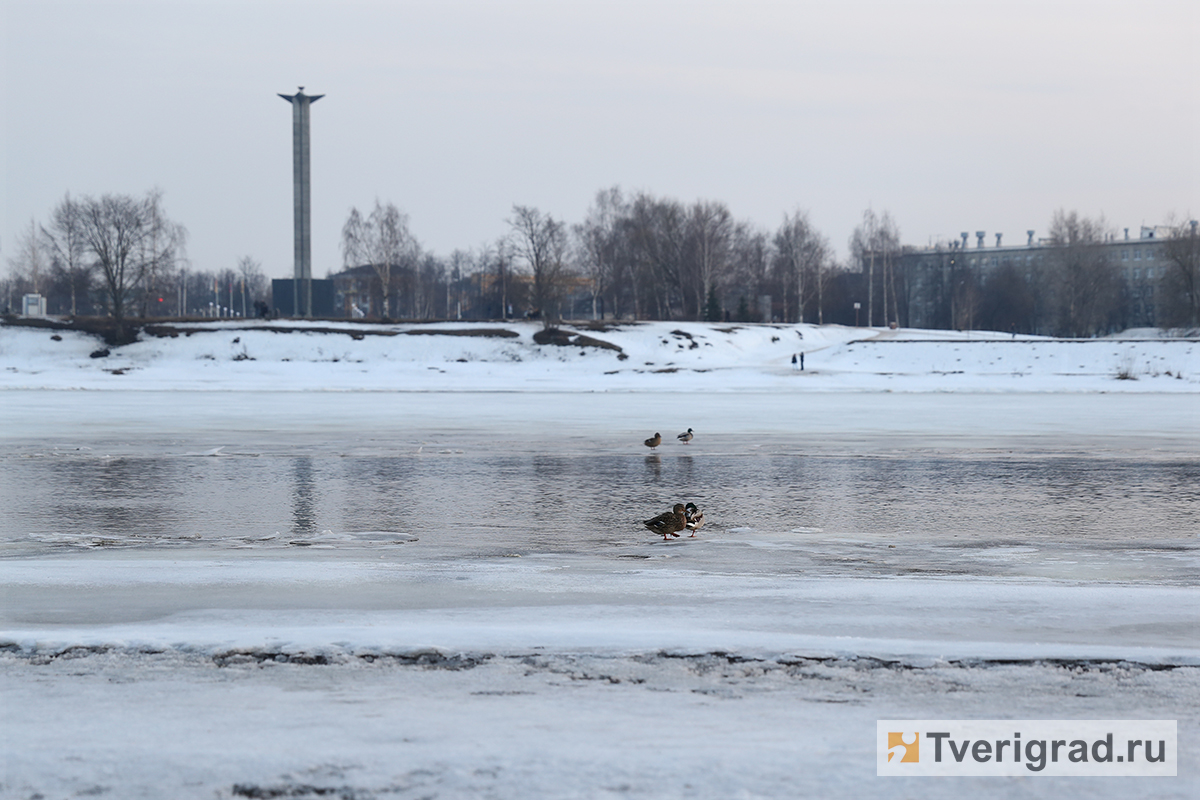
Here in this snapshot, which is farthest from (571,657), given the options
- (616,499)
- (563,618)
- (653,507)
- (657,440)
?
(657,440)

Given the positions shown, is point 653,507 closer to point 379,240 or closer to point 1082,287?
A: point 379,240

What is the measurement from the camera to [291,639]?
5.80m

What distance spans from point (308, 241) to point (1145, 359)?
47891mm

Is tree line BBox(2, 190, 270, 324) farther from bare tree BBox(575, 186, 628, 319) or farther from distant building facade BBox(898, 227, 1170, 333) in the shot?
distant building facade BBox(898, 227, 1170, 333)

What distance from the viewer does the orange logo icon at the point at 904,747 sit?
13.6 ft

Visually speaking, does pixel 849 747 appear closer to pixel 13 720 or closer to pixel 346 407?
pixel 13 720

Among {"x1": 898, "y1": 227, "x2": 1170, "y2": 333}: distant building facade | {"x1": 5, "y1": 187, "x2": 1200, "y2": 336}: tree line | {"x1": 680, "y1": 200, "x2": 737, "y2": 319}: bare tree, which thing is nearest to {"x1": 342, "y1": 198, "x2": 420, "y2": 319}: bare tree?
{"x1": 5, "y1": 187, "x2": 1200, "y2": 336}: tree line

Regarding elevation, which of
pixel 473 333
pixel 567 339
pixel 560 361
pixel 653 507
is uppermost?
pixel 473 333

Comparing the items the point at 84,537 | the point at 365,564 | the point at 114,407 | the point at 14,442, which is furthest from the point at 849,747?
the point at 114,407

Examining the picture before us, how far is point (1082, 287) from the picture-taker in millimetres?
100500

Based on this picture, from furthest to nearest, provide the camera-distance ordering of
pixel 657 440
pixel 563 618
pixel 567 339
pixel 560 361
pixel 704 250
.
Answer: pixel 704 250
pixel 567 339
pixel 560 361
pixel 657 440
pixel 563 618

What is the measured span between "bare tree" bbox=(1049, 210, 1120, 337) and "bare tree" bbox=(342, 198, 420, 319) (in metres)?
58.8

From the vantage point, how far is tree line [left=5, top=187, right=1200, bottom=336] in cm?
7744

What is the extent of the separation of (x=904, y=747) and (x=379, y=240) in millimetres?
83789
